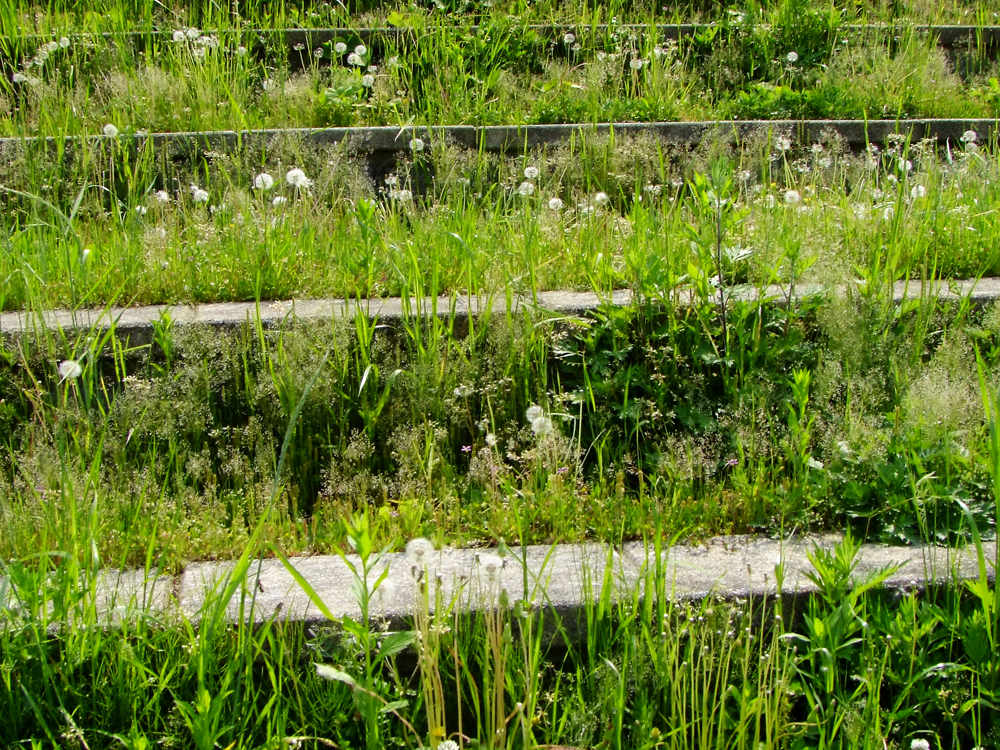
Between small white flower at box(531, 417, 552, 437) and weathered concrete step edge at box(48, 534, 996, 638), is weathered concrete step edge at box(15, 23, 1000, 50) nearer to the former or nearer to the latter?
small white flower at box(531, 417, 552, 437)

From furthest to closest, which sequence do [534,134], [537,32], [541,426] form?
[537,32]
[534,134]
[541,426]

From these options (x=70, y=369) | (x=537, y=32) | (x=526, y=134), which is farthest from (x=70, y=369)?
(x=537, y=32)

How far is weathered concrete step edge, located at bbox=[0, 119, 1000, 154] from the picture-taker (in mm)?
4105

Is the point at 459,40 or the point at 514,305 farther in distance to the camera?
the point at 459,40

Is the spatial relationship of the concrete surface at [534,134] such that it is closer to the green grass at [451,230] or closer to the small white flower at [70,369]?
the green grass at [451,230]

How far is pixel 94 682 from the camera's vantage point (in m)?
1.66

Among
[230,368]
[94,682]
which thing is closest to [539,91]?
[230,368]

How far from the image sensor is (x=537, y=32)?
18.8 ft

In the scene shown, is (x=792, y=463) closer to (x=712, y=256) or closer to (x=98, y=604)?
(x=712, y=256)

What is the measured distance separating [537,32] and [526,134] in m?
1.92

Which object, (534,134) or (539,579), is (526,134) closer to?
(534,134)

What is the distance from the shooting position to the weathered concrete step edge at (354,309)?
8.82 feet

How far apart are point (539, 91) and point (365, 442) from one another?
3.34 meters

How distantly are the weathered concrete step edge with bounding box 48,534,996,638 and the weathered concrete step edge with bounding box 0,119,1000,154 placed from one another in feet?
7.99
